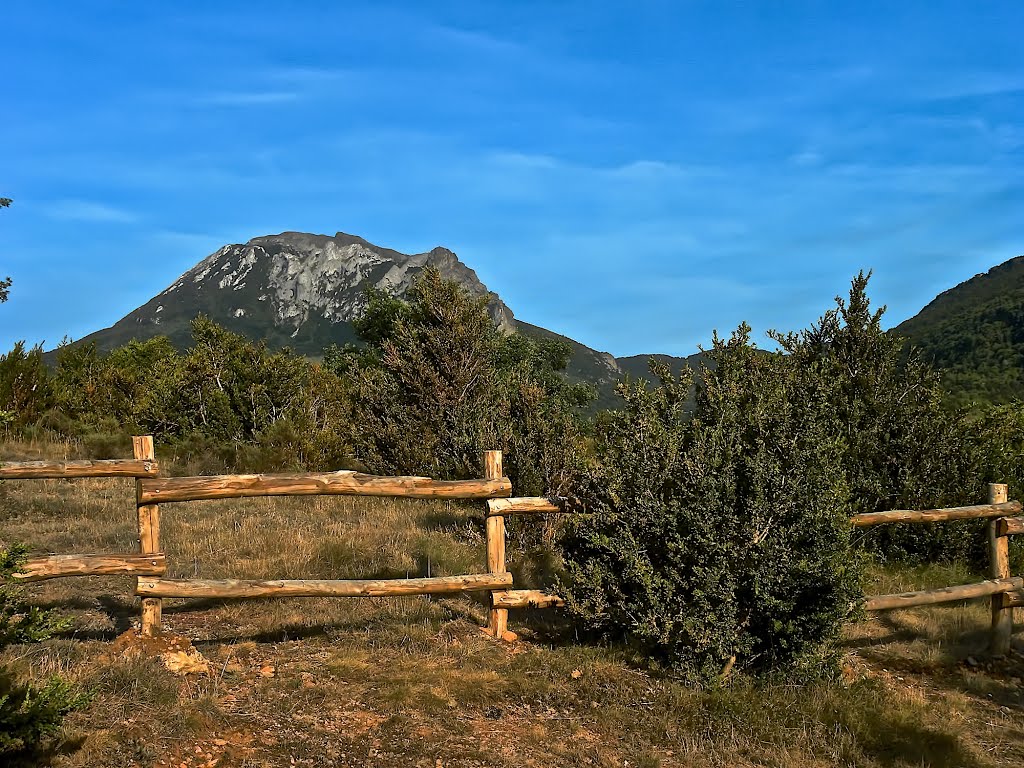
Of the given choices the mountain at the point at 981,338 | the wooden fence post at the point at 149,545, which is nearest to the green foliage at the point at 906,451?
the wooden fence post at the point at 149,545

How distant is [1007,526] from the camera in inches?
306

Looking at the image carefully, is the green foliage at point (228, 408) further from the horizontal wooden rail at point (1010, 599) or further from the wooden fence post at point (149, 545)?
the horizontal wooden rail at point (1010, 599)

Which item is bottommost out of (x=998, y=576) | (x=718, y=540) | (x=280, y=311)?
(x=998, y=576)

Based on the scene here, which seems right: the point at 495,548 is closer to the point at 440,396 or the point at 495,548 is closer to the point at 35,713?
the point at 35,713

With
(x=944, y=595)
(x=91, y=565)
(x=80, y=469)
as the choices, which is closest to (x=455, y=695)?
(x=91, y=565)

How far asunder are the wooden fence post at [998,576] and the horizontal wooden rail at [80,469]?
8.46m

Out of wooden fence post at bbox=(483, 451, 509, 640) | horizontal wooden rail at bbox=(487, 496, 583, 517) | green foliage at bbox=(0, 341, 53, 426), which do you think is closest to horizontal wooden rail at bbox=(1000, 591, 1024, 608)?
horizontal wooden rail at bbox=(487, 496, 583, 517)

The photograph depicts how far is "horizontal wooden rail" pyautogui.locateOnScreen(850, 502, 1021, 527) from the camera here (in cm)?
726

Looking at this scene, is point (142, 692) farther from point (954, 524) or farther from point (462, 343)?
point (462, 343)

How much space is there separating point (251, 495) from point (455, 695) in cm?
244

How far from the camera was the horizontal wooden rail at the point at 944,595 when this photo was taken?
716 centimetres

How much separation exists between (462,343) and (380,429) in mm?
2514

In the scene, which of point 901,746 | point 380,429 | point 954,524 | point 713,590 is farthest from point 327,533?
point 954,524

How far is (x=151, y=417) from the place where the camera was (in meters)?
19.0
